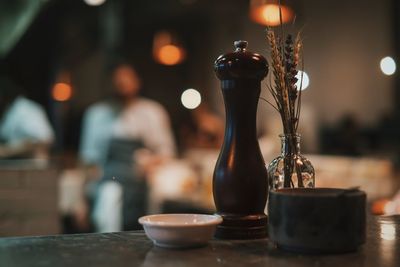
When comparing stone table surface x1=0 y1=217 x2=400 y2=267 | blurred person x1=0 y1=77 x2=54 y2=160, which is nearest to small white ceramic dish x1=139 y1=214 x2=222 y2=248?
stone table surface x1=0 y1=217 x2=400 y2=267

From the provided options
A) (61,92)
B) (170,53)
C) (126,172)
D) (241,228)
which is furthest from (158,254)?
(61,92)

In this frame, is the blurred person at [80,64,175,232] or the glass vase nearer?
the glass vase

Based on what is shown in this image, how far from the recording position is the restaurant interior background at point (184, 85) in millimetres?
3707

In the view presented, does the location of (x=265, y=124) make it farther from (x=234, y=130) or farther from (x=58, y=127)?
(x=234, y=130)

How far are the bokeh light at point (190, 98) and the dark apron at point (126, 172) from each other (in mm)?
3538

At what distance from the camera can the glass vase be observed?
1.01 m

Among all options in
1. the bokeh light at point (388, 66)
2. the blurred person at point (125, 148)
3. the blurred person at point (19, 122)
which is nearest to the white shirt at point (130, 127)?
the blurred person at point (125, 148)

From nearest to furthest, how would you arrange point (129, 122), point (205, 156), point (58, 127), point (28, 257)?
point (28, 257), point (129, 122), point (205, 156), point (58, 127)

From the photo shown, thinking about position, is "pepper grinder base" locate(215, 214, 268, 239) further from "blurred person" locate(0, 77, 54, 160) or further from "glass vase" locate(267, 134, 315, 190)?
"blurred person" locate(0, 77, 54, 160)

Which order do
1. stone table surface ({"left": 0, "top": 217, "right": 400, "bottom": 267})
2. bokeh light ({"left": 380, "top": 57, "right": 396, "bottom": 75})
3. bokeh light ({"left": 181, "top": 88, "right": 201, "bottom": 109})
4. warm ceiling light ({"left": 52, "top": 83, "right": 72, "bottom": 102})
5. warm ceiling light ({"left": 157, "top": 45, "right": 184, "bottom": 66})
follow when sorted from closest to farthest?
1. stone table surface ({"left": 0, "top": 217, "right": 400, "bottom": 267})
2. bokeh light ({"left": 380, "top": 57, "right": 396, "bottom": 75})
3. warm ceiling light ({"left": 157, "top": 45, "right": 184, "bottom": 66})
4. warm ceiling light ({"left": 52, "top": 83, "right": 72, "bottom": 102})
5. bokeh light ({"left": 181, "top": 88, "right": 201, "bottom": 109})

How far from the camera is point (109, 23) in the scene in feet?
22.4

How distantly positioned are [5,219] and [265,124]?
3530 millimetres

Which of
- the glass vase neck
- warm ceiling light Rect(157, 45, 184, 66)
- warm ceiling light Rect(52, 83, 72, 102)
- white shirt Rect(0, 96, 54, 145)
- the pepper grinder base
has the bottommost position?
the pepper grinder base

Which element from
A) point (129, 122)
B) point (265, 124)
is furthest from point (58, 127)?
point (129, 122)
